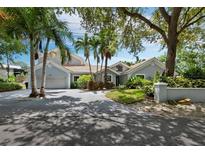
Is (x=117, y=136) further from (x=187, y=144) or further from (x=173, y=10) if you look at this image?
(x=173, y=10)

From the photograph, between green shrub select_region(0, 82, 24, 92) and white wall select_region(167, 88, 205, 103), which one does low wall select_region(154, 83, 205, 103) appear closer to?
white wall select_region(167, 88, 205, 103)

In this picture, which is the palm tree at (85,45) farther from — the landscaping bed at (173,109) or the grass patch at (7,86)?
the landscaping bed at (173,109)

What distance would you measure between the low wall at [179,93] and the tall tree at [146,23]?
2946 mm

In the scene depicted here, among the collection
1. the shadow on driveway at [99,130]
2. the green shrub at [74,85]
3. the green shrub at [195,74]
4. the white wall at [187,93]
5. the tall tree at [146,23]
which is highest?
the tall tree at [146,23]

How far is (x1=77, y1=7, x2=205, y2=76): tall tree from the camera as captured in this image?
14.4 m

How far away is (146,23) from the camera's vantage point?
656 inches

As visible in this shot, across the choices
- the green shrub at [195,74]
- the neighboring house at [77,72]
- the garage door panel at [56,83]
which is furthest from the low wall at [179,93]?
the garage door panel at [56,83]

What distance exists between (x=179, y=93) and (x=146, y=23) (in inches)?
252

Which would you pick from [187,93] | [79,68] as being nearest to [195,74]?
[187,93]

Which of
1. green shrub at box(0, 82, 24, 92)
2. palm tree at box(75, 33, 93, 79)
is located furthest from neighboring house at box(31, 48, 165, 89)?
green shrub at box(0, 82, 24, 92)

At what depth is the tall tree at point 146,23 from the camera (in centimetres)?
1437

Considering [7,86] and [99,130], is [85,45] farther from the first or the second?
[99,130]
